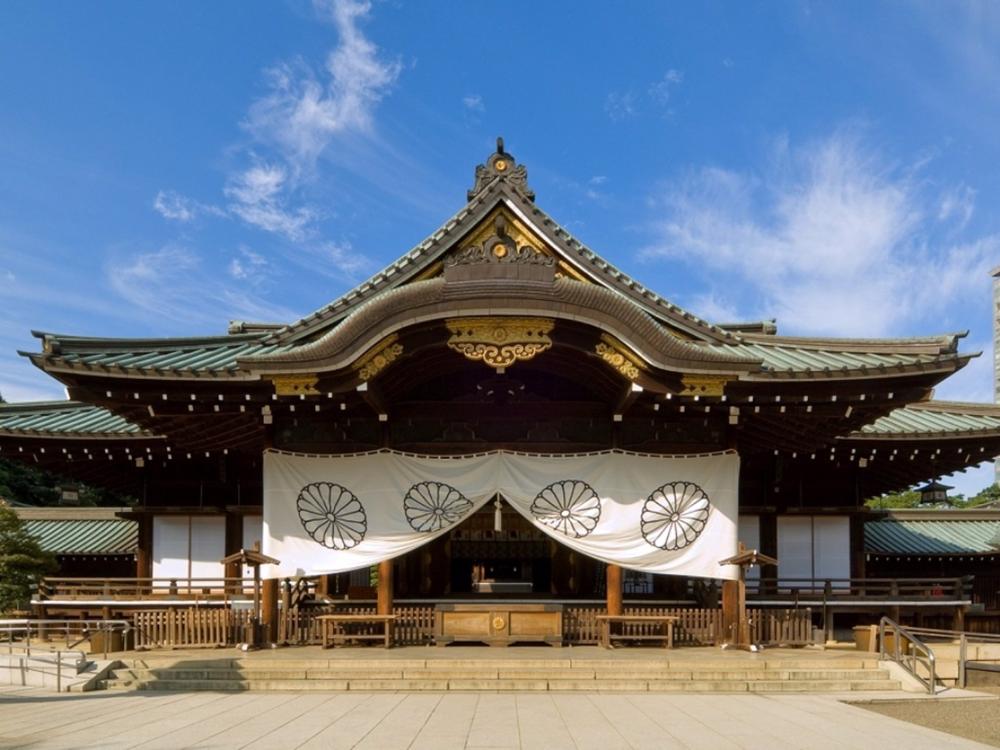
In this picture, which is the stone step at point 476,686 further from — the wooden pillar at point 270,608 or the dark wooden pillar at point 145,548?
the dark wooden pillar at point 145,548

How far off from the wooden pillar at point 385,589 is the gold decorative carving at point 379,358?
301cm

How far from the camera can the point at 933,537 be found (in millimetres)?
18328

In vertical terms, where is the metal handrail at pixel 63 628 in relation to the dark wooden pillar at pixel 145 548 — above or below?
below

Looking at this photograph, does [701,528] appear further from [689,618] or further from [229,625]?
[229,625]

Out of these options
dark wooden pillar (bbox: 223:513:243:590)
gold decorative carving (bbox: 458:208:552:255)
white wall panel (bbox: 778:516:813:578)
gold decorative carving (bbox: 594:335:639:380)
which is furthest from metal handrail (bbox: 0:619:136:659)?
white wall panel (bbox: 778:516:813:578)

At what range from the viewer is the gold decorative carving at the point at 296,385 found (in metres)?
11.4

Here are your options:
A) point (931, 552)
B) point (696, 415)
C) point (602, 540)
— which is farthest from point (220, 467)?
point (931, 552)

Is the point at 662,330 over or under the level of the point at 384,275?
under

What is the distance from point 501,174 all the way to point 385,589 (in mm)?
6759

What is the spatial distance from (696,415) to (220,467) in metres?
9.10

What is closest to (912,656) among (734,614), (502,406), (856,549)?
(734,614)

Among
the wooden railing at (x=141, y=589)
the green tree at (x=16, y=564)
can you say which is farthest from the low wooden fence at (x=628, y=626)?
the green tree at (x=16, y=564)

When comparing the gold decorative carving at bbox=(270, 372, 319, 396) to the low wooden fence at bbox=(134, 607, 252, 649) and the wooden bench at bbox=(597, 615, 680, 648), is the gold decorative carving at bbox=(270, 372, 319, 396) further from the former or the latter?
the wooden bench at bbox=(597, 615, 680, 648)

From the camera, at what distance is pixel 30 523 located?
18.8 m
